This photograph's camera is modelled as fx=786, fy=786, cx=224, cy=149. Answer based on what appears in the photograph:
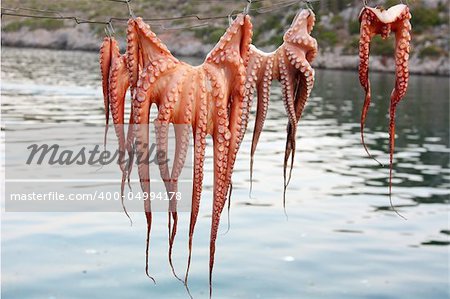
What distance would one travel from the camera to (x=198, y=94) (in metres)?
4.02

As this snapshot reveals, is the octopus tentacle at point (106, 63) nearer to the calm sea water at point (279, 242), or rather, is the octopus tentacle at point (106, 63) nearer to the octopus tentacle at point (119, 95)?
the octopus tentacle at point (119, 95)

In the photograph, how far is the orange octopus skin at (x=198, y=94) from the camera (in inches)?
155

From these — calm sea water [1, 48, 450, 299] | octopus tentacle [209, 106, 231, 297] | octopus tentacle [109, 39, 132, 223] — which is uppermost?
octopus tentacle [109, 39, 132, 223]

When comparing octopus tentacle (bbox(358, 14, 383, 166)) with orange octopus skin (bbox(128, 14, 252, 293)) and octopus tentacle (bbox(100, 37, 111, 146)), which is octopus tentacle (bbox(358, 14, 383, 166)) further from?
octopus tentacle (bbox(100, 37, 111, 146))

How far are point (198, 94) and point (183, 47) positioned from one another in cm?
11803

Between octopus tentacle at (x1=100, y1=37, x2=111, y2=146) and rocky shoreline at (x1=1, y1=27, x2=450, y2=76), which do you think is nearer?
octopus tentacle at (x1=100, y1=37, x2=111, y2=146)

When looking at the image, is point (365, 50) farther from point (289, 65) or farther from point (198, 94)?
point (198, 94)

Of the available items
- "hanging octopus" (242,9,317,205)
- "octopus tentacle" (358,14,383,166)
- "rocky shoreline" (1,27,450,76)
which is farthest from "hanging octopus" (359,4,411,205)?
"rocky shoreline" (1,27,450,76)

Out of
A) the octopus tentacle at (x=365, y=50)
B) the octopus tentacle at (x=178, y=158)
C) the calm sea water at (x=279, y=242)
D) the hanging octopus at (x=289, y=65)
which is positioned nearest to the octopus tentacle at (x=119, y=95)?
the octopus tentacle at (x=178, y=158)

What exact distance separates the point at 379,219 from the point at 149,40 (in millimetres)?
16945

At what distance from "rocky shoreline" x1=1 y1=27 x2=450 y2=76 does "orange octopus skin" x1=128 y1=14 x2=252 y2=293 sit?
88321mm

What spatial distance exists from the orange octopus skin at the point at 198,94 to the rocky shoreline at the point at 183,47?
88.3m

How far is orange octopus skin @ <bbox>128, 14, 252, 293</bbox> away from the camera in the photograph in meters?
3.93

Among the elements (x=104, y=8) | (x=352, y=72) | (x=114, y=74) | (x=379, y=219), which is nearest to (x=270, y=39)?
(x=352, y=72)
